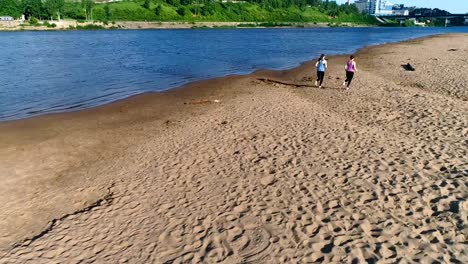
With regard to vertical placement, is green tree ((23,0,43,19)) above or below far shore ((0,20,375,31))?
above

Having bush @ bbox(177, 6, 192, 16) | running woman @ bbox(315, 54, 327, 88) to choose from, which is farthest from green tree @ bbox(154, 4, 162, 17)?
running woman @ bbox(315, 54, 327, 88)

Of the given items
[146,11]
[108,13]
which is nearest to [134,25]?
[108,13]

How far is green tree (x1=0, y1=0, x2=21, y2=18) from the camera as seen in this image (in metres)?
137

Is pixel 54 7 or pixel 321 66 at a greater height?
pixel 54 7

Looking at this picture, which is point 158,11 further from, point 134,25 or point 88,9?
point 88,9

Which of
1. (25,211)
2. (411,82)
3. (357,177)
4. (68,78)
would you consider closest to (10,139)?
(25,211)

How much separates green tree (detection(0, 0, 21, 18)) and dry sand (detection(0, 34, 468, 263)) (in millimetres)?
145686

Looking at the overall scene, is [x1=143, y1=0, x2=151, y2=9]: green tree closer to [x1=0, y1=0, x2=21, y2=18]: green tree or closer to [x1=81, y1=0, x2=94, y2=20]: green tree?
[x1=81, y1=0, x2=94, y2=20]: green tree

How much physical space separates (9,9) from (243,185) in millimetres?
160736

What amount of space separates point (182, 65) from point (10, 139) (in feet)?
86.9

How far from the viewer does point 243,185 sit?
421 inches

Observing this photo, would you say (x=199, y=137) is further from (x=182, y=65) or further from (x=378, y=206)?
(x=182, y=65)

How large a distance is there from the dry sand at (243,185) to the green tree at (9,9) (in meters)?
146

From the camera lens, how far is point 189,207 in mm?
9641
